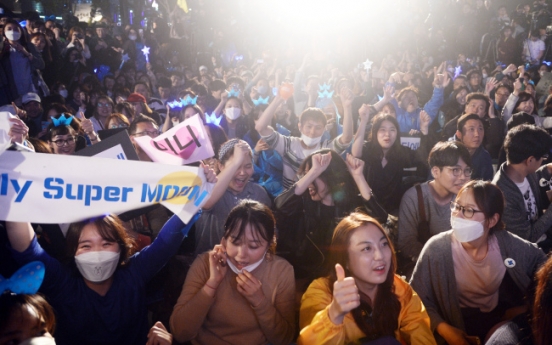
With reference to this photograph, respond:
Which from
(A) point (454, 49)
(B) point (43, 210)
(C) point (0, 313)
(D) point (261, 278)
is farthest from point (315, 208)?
(A) point (454, 49)

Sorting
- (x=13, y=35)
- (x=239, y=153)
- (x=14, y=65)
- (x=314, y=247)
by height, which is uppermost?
(x=13, y=35)

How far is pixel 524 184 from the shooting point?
12.5ft

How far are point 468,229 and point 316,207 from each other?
1241 millimetres

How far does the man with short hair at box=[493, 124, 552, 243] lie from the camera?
3603 millimetres

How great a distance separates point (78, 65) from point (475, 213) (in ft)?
31.5

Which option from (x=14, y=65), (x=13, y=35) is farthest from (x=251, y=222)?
(x=13, y=35)

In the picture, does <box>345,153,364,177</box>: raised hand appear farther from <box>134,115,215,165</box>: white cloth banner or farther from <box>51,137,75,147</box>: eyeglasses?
<box>51,137,75,147</box>: eyeglasses

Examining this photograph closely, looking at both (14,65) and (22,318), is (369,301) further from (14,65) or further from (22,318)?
(14,65)

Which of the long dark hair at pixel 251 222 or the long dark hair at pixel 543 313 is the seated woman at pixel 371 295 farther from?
the long dark hair at pixel 543 313

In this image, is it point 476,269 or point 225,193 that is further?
point 225,193

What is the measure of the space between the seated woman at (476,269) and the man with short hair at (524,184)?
0.70 meters

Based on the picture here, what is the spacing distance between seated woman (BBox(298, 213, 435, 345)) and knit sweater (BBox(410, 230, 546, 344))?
1.28 feet

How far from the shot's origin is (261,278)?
272 centimetres

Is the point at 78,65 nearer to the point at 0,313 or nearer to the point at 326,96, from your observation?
the point at 326,96
